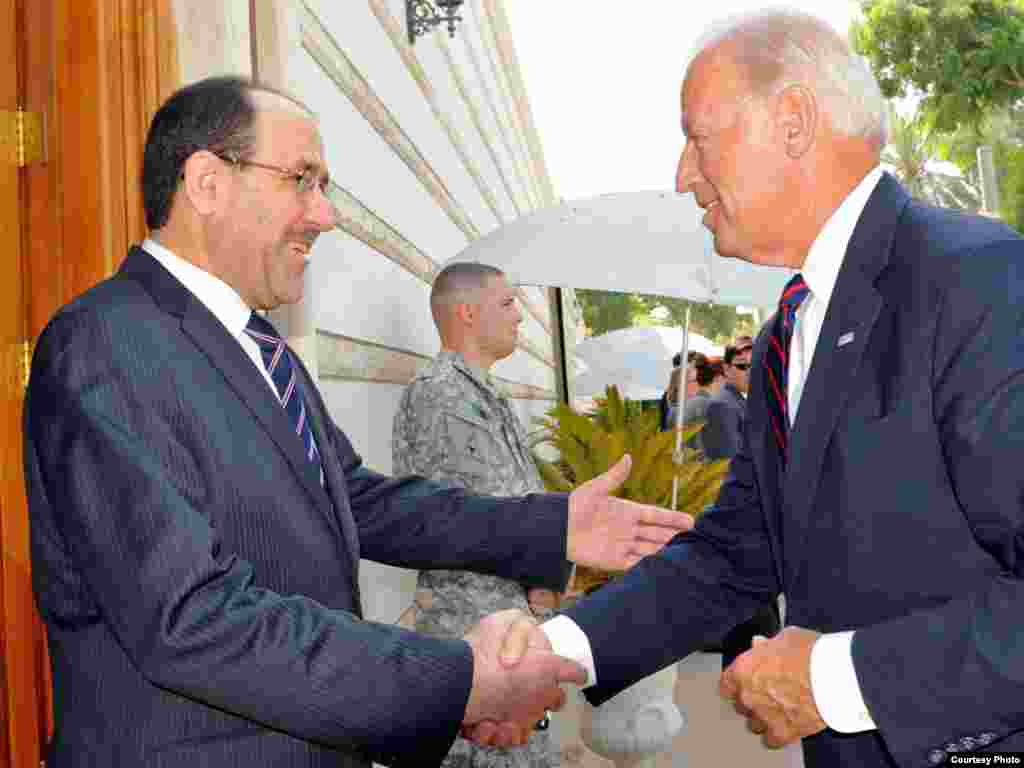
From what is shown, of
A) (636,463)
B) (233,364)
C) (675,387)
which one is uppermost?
(233,364)

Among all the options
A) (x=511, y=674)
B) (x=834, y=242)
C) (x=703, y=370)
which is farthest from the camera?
(x=703, y=370)

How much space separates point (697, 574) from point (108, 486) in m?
1.69

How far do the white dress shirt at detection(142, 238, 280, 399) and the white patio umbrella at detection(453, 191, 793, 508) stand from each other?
145 inches

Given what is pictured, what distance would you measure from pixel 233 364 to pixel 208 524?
1.28 ft

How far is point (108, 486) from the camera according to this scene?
2012mm

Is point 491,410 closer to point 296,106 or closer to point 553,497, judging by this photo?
point 553,497

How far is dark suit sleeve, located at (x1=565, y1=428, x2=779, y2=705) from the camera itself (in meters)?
3.08

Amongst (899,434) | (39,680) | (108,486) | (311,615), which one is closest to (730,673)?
(899,434)

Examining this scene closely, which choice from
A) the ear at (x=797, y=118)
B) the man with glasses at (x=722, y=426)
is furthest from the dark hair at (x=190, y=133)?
the man with glasses at (x=722, y=426)

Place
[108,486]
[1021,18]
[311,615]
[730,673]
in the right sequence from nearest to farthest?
[108,486] → [311,615] → [730,673] → [1021,18]

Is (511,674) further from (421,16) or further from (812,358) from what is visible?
(421,16)

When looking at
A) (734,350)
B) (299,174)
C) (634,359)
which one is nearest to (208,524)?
(299,174)

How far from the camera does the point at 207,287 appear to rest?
8.29 feet

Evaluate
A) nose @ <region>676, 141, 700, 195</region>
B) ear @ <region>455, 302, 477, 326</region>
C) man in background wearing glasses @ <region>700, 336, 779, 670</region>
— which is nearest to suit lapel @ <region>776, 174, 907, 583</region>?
nose @ <region>676, 141, 700, 195</region>
